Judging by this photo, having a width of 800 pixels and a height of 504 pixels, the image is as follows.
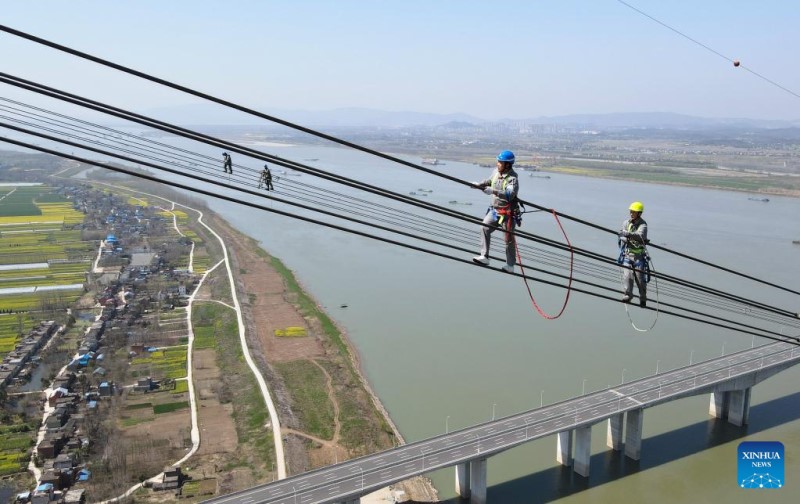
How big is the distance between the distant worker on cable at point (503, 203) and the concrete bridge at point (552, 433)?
6.33 metres

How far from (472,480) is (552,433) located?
5.06 ft

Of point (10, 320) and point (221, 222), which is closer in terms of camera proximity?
point (10, 320)

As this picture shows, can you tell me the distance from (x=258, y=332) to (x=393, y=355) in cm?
450

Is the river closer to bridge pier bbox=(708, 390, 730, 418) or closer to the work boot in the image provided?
bridge pier bbox=(708, 390, 730, 418)

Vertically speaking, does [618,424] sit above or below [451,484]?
above

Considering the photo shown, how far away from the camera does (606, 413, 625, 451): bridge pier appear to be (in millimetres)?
11367

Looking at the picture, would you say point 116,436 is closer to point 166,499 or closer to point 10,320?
point 166,499

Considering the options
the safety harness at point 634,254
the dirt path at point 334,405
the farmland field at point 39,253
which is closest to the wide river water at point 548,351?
the dirt path at point 334,405

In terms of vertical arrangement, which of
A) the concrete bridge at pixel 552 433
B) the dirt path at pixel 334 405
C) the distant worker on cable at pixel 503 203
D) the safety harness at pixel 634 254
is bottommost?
the dirt path at pixel 334 405

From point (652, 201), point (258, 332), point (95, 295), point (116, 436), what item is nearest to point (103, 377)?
point (116, 436)

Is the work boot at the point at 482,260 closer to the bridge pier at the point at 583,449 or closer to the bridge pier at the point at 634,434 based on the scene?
the bridge pier at the point at 583,449

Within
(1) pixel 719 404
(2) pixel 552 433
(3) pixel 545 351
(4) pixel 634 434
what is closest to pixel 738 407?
(1) pixel 719 404

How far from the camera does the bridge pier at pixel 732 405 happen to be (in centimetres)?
1244

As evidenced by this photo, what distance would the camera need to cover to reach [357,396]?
45.5ft
